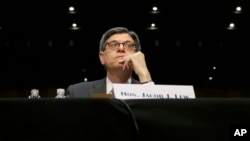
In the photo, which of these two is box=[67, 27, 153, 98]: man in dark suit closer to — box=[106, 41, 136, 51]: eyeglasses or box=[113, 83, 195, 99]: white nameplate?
box=[106, 41, 136, 51]: eyeglasses

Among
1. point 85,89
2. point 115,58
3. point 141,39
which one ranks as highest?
point 141,39

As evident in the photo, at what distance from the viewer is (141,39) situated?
34.1 ft

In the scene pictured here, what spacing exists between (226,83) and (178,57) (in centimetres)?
131

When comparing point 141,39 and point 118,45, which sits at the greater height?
point 141,39

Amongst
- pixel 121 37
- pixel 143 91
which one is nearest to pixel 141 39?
pixel 121 37

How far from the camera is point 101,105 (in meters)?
0.85

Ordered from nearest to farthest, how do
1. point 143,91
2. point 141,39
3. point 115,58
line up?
point 143,91, point 115,58, point 141,39

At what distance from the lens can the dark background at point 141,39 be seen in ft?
28.6

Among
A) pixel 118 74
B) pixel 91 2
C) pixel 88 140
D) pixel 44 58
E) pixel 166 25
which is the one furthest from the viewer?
pixel 44 58

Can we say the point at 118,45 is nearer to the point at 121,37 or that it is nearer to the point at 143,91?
the point at 121,37

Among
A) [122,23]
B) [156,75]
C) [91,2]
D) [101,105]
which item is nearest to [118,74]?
[101,105]

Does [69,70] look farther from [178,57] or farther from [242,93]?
[242,93]

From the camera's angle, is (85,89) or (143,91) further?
(85,89)

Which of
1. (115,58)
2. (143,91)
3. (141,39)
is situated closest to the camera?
(143,91)
